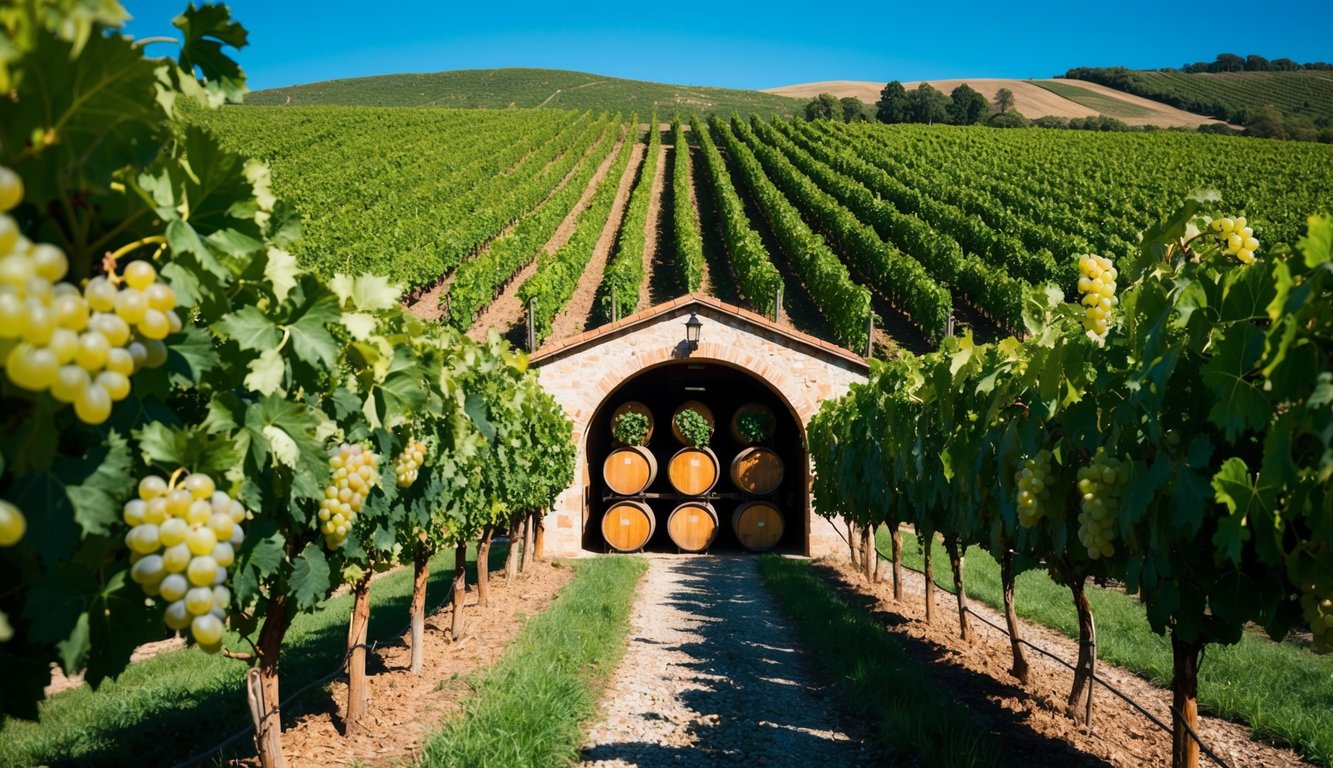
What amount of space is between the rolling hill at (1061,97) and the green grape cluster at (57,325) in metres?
79.3

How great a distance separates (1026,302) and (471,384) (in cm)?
343

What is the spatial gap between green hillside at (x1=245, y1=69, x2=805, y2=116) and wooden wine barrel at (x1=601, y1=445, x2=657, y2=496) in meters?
69.9

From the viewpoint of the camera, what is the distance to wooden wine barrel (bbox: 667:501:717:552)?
14.0 meters

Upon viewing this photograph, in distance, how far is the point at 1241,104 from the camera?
7769 centimetres

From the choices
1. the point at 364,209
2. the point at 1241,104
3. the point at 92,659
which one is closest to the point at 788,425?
the point at 92,659

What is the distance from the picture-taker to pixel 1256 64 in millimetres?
98438

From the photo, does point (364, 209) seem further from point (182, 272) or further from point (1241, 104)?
point (1241, 104)

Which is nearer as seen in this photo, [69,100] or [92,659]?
[69,100]

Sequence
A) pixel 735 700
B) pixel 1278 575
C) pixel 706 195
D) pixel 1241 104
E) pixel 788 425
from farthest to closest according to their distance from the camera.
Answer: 1. pixel 1241 104
2. pixel 706 195
3. pixel 788 425
4. pixel 735 700
5. pixel 1278 575

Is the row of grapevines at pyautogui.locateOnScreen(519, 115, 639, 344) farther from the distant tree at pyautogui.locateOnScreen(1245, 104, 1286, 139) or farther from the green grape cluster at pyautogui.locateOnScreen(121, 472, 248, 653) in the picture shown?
the distant tree at pyautogui.locateOnScreen(1245, 104, 1286, 139)

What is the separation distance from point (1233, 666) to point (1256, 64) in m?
116

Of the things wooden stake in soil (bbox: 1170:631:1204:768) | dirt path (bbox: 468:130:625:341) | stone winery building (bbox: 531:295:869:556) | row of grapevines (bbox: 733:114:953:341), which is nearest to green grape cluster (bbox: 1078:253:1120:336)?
wooden stake in soil (bbox: 1170:631:1204:768)

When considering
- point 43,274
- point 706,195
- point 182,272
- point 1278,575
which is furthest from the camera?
point 706,195

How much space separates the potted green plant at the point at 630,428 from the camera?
1391 centimetres
